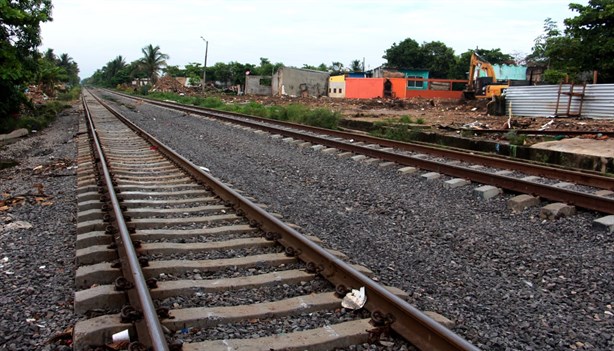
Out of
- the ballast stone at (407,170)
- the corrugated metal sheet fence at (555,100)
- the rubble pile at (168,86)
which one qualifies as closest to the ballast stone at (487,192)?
the ballast stone at (407,170)

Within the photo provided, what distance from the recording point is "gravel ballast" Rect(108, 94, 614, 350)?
11.3 ft

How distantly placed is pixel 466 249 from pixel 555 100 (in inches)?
608

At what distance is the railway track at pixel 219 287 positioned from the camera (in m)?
2.99

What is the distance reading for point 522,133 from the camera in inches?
525

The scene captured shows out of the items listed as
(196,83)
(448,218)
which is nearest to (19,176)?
(448,218)

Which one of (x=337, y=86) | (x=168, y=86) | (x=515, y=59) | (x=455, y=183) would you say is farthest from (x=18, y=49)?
(x=515, y=59)

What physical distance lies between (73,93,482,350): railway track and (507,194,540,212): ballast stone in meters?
2.91

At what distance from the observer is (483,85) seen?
1212 inches

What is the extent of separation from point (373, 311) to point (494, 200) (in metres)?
4.02

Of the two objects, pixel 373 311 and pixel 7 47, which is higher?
pixel 7 47

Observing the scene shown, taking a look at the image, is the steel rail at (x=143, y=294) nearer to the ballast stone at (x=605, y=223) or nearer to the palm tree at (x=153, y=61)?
the ballast stone at (x=605, y=223)

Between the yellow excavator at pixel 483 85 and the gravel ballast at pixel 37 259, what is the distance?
2270 centimetres

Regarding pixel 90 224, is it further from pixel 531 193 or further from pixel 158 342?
pixel 531 193

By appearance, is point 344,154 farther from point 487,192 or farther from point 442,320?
point 442,320
